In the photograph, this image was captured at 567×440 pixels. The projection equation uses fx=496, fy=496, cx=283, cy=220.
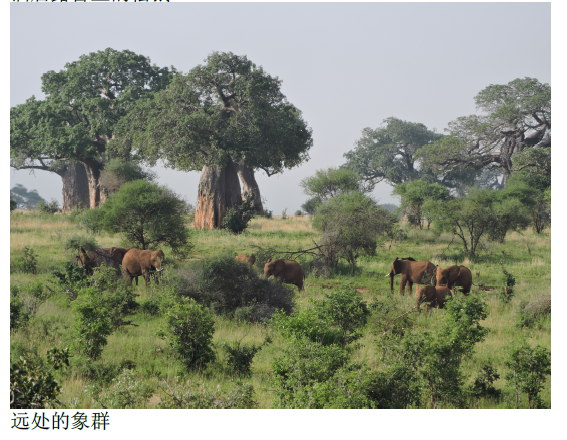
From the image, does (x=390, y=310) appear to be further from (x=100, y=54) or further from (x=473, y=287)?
(x=100, y=54)

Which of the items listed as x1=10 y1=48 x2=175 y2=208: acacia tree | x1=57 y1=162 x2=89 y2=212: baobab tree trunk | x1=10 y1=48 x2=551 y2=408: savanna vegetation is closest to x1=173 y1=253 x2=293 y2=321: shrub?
x1=10 y1=48 x2=551 y2=408: savanna vegetation

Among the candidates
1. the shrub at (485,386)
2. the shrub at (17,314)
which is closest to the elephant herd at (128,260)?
the shrub at (17,314)

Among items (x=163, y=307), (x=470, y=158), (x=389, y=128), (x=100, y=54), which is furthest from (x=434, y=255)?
(x=389, y=128)

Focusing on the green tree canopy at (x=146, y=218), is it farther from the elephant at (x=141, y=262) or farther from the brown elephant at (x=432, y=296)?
the brown elephant at (x=432, y=296)

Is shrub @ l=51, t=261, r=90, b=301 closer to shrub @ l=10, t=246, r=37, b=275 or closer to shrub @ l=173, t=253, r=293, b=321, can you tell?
shrub @ l=10, t=246, r=37, b=275

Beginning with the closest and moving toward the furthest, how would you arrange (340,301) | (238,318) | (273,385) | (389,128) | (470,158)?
(273,385), (340,301), (238,318), (470,158), (389,128)

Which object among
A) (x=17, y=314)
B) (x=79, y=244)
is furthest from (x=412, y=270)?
(x=79, y=244)
